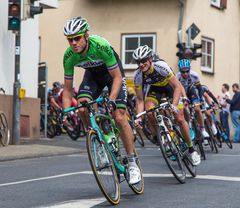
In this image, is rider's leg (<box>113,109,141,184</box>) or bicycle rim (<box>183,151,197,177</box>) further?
bicycle rim (<box>183,151,197,177</box>)

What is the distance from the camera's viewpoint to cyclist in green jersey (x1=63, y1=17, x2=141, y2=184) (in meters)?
8.06

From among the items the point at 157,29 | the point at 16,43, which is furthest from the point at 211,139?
the point at 157,29

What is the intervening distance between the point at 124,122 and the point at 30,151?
26.0 ft

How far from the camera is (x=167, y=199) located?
824 centimetres

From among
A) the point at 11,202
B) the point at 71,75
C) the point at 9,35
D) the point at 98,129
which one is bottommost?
the point at 11,202

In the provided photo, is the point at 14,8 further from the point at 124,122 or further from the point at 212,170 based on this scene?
the point at 124,122

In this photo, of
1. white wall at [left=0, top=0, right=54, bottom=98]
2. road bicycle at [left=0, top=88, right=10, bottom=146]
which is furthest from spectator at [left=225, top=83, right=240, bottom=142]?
road bicycle at [left=0, top=88, right=10, bottom=146]

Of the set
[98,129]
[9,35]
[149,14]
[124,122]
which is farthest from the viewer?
[149,14]

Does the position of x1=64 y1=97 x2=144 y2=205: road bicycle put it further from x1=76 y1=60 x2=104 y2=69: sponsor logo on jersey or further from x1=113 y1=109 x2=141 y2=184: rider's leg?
x1=76 y1=60 x2=104 y2=69: sponsor logo on jersey

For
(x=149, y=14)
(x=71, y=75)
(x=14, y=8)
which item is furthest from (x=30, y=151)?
(x=149, y=14)

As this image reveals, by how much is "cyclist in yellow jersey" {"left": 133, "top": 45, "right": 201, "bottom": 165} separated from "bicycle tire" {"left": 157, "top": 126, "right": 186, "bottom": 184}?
0.60 metres

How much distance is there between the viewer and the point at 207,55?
30938mm

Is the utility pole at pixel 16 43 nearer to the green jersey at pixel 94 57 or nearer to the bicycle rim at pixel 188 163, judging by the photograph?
the bicycle rim at pixel 188 163

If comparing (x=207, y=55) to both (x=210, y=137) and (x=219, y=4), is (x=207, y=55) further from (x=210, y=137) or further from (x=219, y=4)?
(x=210, y=137)
